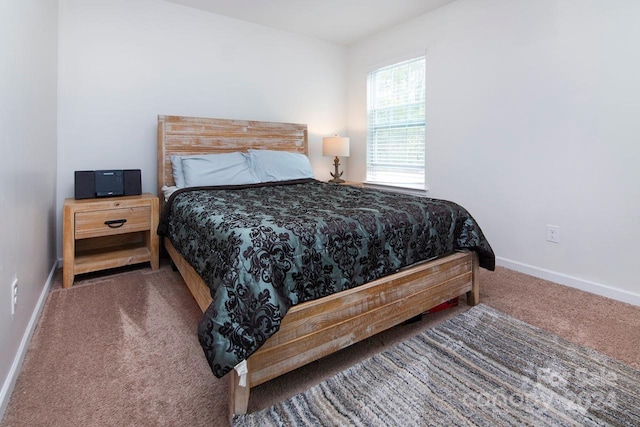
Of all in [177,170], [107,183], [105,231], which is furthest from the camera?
[177,170]

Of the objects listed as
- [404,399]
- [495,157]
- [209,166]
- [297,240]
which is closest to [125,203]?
[209,166]

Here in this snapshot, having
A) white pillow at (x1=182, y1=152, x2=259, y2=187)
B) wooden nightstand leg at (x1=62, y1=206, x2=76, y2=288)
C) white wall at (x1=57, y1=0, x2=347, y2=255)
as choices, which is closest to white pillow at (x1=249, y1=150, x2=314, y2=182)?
white pillow at (x1=182, y1=152, x2=259, y2=187)

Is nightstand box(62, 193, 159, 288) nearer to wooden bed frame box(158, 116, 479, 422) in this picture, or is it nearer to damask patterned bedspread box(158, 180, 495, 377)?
wooden bed frame box(158, 116, 479, 422)

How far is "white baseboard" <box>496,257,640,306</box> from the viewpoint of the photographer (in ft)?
7.05

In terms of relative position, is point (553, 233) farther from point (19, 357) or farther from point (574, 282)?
point (19, 357)

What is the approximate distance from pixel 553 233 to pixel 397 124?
6.02 ft

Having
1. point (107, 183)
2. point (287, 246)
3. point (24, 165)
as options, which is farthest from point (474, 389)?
point (107, 183)

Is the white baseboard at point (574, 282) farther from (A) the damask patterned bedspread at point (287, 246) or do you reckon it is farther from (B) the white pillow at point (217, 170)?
(B) the white pillow at point (217, 170)

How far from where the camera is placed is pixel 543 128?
2.46 m

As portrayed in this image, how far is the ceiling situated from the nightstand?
6.25 feet

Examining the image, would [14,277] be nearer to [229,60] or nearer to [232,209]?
[232,209]

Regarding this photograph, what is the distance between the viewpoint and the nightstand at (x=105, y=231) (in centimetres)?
231

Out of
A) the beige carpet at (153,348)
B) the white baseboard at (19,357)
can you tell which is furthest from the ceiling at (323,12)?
the white baseboard at (19,357)

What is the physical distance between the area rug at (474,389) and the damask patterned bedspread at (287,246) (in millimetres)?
372
